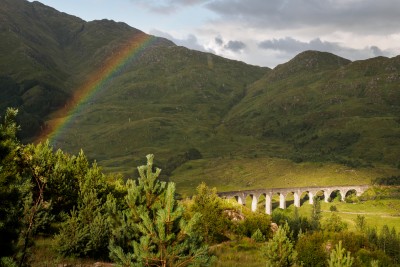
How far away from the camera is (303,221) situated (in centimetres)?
14312

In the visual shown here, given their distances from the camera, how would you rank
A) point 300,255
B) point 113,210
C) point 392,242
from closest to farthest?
point 113,210 → point 300,255 → point 392,242

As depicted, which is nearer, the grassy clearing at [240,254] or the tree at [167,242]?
the tree at [167,242]

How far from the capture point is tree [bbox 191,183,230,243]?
60.2 metres

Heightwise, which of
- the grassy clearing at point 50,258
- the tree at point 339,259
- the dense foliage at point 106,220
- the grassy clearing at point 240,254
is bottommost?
the grassy clearing at point 240,254

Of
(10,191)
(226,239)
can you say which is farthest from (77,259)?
(226,239)

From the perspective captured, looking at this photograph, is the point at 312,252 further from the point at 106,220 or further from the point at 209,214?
the point at 106,220

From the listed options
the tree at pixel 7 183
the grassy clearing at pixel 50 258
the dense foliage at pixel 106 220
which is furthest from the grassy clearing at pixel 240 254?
the tree at pixel 7 183

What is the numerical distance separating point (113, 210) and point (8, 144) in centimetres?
562

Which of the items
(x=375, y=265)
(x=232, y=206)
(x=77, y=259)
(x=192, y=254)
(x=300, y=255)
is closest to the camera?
(x=192, y=254)

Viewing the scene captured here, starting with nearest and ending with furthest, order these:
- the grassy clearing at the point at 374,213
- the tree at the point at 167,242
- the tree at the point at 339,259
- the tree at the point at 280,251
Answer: the tree at the point at 167,242 < the tree at the point at 339,259 < the tree at the point at 280,251 < the grassy clearing at the point at 374,213

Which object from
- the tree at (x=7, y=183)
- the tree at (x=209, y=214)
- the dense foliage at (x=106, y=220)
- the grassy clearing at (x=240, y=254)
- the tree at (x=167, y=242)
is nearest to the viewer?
the tree at (x=167, y=242)

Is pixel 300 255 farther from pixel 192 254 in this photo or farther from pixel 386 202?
pixel 386 202

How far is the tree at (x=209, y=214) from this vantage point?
2371 inches

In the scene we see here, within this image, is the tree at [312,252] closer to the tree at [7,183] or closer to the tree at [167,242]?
the tree at [167,242]
